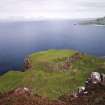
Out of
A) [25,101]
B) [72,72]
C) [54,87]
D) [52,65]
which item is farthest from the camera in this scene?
[52,65]

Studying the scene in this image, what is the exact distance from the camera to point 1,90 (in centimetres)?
5678

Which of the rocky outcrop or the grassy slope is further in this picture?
the grassy slope

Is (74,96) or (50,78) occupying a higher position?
(50,78)

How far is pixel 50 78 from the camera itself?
204 ft

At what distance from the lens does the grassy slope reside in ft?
183

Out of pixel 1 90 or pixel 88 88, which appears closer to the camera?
pixel 88 88

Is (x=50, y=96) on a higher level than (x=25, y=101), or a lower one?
lower

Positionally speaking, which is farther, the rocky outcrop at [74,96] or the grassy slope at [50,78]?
the grassy slope at [50,78]

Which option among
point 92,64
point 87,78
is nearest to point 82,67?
point 92,64

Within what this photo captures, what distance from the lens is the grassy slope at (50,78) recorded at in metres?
55.8

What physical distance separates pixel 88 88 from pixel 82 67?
18048mm

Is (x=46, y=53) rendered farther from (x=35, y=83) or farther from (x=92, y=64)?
(x=35, y=83)

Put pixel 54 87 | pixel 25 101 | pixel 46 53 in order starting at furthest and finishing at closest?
pixel 46 53, pixel 54 87, pixel 25 101

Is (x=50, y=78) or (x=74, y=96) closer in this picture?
(x=74, y=96)
